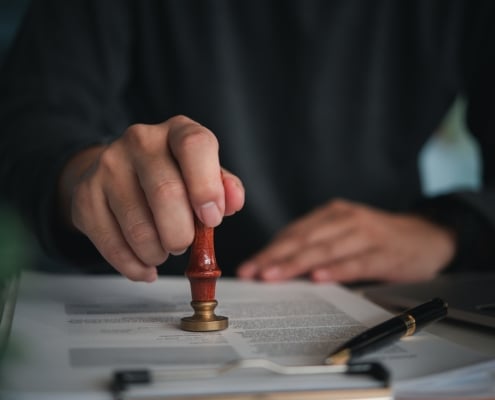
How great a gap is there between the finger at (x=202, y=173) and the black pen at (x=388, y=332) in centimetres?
12

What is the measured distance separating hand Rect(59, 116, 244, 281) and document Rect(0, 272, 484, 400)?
2.3 inches

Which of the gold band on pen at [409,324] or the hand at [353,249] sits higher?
the hand at [353,249]

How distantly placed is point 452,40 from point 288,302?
690 millimetres

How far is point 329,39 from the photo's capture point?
1021mm

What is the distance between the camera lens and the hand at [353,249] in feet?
2.42

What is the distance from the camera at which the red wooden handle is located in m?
0.45

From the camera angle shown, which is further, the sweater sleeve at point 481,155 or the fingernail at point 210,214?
the sweater sleeve at point 481,155

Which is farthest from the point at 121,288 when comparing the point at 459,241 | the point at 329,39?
the point at 329,39

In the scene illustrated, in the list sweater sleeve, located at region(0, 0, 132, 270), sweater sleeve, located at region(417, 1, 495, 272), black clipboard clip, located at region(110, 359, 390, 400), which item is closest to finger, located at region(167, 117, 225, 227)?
black clipboard clip, located at region(110, 359, 390, 400)

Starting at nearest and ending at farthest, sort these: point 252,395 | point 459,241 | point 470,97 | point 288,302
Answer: point 252,395 → point 288,302 → point 459,241 → point 470,97

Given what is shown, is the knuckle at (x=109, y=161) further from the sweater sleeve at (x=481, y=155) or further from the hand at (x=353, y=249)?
the sweater sleeve at (x=481, y=155)

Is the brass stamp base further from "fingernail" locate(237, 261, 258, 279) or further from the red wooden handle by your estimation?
"fingernail" locate(237, 261, 258, 279)

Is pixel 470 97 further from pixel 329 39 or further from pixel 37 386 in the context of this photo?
pixel 37 386

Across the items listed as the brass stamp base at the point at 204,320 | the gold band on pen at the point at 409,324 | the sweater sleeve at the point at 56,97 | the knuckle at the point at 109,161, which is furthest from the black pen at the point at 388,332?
the sweater sleeve at the point at 56,97
